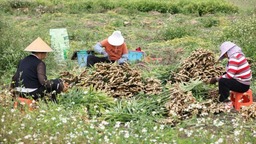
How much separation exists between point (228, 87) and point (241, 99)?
0.32m

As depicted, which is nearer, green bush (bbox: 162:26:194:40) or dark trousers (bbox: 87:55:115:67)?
dark trousers (bbox: 87:55:115:67)

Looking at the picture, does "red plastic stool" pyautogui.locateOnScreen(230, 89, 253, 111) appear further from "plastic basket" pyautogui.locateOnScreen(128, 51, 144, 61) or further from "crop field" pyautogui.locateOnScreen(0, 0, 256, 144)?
"plastic basket" pyautogui.locateOnScreen(128, 51, 144, 61)

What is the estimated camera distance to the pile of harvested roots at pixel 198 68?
8.09 metres

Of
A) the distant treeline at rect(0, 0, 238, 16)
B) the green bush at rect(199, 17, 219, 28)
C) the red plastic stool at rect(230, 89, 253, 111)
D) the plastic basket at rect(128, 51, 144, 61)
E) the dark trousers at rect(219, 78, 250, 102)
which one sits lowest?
the red plastic stool at rect(230, 89, 253, 111)

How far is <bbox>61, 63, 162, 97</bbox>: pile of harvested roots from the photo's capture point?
305 inches

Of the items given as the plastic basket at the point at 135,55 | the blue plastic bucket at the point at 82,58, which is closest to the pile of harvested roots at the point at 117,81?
the blue plastic bucket at the point at 82,58

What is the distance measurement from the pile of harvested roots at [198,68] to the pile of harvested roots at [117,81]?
48cm

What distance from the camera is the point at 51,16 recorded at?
2102 centimetres

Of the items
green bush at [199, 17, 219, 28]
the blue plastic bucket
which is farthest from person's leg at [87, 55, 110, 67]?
green bush at [199, 17, 219, 28]

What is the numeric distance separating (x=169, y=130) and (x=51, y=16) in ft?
51.1

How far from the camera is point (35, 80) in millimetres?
7168

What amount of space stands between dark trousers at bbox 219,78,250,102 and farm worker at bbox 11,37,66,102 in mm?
2251

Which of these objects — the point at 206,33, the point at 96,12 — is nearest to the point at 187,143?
the point at 206,33

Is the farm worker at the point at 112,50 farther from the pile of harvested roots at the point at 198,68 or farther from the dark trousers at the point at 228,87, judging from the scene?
the dark trousers at the point at 228,87
